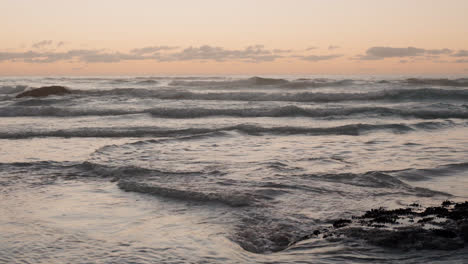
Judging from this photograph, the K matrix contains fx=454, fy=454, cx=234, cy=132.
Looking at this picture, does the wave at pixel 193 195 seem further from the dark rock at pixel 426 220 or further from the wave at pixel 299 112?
the wave at pixel 299 112

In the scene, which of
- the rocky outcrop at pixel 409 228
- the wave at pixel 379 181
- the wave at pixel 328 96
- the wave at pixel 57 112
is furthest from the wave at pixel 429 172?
the wave at pixel 328 96

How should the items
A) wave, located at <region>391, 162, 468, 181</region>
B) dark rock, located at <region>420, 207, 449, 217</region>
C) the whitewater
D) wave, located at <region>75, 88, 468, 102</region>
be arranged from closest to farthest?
1. the whitewater
2. dark rock, located at <region>420, 207, 449, 217</region>
3. wave, located at <region>391, 162, 468, 181</region>
4. wave, located at <region>75, 88, 468, 102</region>

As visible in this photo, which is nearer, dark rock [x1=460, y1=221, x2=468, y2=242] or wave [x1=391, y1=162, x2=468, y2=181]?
dark rock [x1=460, y1=221, x2=468, y2=242]

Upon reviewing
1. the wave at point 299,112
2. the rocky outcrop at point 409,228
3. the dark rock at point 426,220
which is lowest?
the rocky outcrop at point 409,228

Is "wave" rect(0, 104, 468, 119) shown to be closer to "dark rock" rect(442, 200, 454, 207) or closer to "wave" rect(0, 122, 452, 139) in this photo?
"wave" rect(0, 122, 452, 139)

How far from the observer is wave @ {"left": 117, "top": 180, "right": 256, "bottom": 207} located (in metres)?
5.80

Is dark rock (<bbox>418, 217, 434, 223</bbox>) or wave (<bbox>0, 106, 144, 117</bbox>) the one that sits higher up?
wave (<bbox>0, 106, 144, 117</bbox>)

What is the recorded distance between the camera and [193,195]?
6.08 m

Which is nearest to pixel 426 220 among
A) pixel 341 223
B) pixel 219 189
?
pixel 341 223

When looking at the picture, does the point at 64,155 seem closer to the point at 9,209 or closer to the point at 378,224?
the point at 9,209

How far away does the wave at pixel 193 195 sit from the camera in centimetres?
580

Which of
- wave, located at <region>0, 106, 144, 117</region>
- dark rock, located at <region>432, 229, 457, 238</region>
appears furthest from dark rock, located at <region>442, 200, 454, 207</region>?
wave, located at <region>0, 106, 144, 117</region>

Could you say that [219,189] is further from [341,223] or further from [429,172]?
[429,172]

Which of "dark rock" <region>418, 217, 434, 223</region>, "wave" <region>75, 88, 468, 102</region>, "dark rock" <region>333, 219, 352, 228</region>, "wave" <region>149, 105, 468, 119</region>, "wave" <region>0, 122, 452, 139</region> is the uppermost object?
"wave" <region>75, 88, 468, 102</region>
